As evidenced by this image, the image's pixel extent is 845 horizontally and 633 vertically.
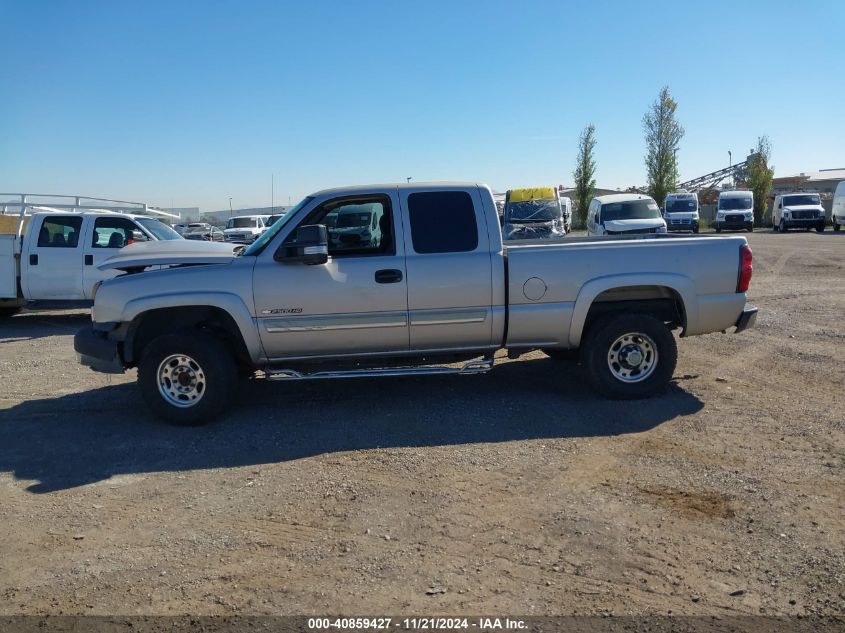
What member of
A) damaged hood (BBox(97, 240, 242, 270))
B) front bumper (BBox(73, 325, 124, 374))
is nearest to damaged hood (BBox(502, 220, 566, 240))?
damaged hood (BBox(97, 240, 242, 270))

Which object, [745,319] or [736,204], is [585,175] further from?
[745,319]

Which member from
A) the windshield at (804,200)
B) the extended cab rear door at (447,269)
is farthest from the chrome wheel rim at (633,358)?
the windshield at (804,200)

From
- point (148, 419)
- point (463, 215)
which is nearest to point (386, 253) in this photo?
point (463, 215)

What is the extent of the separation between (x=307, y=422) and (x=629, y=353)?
304cm

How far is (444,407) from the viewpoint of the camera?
6.74 metres

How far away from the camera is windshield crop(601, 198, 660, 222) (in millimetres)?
23500

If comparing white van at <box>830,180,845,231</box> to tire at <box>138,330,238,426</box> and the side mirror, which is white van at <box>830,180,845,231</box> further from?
tire at <box>138,330,238,426</box>

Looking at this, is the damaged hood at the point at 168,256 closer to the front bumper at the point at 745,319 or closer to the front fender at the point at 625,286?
the front fender at the point at 625,286

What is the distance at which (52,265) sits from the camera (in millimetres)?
12164

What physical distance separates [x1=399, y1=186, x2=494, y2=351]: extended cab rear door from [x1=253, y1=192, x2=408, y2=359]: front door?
4.8 inches

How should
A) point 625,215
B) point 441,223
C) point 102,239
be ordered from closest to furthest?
point 441,223, point 102,239, point 625,215

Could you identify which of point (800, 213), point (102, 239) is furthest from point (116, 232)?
point (800, 213)

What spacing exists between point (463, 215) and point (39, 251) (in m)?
8.77

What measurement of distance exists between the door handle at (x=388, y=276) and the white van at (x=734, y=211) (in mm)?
39005
